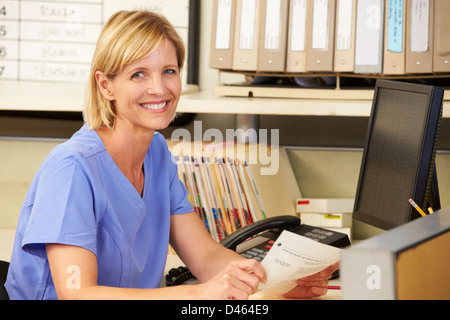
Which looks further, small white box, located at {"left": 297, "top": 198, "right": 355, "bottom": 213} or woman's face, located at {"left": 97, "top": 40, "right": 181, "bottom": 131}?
small white box, located at {"left": 297, "top": 198, "right": 355, "bottom": 213}

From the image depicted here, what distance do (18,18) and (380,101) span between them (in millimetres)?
1348

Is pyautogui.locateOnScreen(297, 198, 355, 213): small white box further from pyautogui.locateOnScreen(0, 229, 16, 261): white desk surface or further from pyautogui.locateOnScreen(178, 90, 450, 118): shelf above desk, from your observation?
pyautogui.locateOnScreen(0, 229, 16, 261): white desk surface

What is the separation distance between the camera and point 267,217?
1.74 m

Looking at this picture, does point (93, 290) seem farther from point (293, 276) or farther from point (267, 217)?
point (267, 217)

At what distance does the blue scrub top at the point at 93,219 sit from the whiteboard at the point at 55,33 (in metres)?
0.84

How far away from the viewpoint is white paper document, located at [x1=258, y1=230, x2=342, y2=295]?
106 centimetres

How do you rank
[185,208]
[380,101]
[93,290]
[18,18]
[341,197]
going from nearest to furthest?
[93,290] < [380,101] < [185,208] < [341,197] < [18,18]

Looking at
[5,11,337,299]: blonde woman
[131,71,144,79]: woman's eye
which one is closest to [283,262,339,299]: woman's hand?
[5,11,337,299]: blonde woman

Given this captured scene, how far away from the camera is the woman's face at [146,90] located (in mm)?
1295

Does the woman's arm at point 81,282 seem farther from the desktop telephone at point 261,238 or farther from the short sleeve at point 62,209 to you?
the desktop telephone at point 261,238

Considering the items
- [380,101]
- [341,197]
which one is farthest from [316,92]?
[341,197]

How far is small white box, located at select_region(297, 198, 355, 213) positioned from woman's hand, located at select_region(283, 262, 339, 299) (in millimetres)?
514

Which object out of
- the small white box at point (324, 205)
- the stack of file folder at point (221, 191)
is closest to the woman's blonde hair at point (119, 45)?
the stack of file folder at point (221, 191)

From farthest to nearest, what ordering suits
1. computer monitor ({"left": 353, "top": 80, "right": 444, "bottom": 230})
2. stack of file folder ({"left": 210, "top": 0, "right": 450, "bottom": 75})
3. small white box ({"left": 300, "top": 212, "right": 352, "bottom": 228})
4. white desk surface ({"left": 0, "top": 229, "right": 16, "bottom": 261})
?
small white box ({"left": 300, "top": 212, "right": 352, "bottom": 228})
white desk surface ({"left": 0, "top": 229, "right": 16, "bottom": 261})
stack of file folder ({"left": 210, "top": 0, "right": 450, "bottom": 75})
computer monitor ({"left": 353, "top": 80, "right": 444, "bottom": 230})
